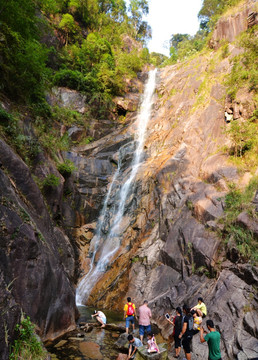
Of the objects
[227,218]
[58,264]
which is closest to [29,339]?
[58,264]

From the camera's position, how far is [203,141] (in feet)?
61.9

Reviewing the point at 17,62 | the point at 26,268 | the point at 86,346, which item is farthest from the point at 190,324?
the point at 17,62

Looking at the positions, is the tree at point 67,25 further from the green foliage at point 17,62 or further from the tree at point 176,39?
the tree at point 176,39

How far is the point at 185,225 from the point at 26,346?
Answer: 33.4 feet

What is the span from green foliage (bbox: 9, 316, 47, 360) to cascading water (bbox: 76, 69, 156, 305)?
9.64 metres

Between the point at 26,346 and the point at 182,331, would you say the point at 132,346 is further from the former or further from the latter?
the point at 26,346

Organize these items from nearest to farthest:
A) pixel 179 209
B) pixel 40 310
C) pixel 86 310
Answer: pixel 40 310 < pixel 86 310 < pixel 179 209

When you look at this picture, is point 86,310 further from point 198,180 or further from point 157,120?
point 157,120

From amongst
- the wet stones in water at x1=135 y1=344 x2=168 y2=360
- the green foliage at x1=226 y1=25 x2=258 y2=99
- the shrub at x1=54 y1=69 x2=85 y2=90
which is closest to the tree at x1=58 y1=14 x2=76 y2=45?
the shrub at x1=54 y1=69 x2=85 y2=90

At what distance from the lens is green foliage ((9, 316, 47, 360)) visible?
511 cm

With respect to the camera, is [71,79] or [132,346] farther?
[71,79]

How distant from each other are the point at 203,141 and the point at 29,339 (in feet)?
55.1

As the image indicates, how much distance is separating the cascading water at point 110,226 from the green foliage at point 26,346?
9.64 metres

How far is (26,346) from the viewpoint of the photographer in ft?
17.6
